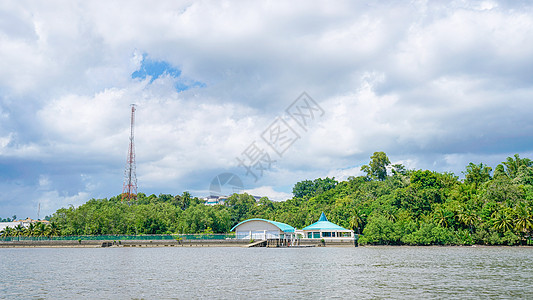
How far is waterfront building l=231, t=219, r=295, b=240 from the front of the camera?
94.4 metres

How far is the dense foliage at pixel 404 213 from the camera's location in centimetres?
7156

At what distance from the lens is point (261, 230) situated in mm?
95500

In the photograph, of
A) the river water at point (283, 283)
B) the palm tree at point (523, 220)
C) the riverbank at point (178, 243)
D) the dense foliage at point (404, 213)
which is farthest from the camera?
the riverbank at point (178, 243)

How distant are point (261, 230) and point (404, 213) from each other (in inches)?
1148

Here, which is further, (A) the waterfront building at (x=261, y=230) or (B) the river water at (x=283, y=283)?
(A) the waterfront building at (x=261, y=230)

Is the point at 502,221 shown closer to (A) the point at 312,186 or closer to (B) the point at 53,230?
(B) the point at 53,230

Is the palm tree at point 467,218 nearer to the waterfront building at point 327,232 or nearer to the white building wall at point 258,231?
the waterfront building at point 327,232

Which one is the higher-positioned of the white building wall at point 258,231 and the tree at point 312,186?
the tree at point 312,186

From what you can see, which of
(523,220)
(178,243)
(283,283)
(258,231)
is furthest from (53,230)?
(523,220)

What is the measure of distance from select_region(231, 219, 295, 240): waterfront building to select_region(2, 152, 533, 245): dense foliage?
447 inches

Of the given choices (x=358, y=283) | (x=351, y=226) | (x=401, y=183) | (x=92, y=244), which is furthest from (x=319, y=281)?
(x=401, y=183)

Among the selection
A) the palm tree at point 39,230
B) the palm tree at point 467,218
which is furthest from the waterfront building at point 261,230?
the palm tree at point 39,230

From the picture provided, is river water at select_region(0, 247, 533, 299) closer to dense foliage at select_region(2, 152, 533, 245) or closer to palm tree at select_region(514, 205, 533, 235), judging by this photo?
palm tree at select_region(514, 205, 533, 235)

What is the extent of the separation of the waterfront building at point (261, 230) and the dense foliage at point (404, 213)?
11.4 m
